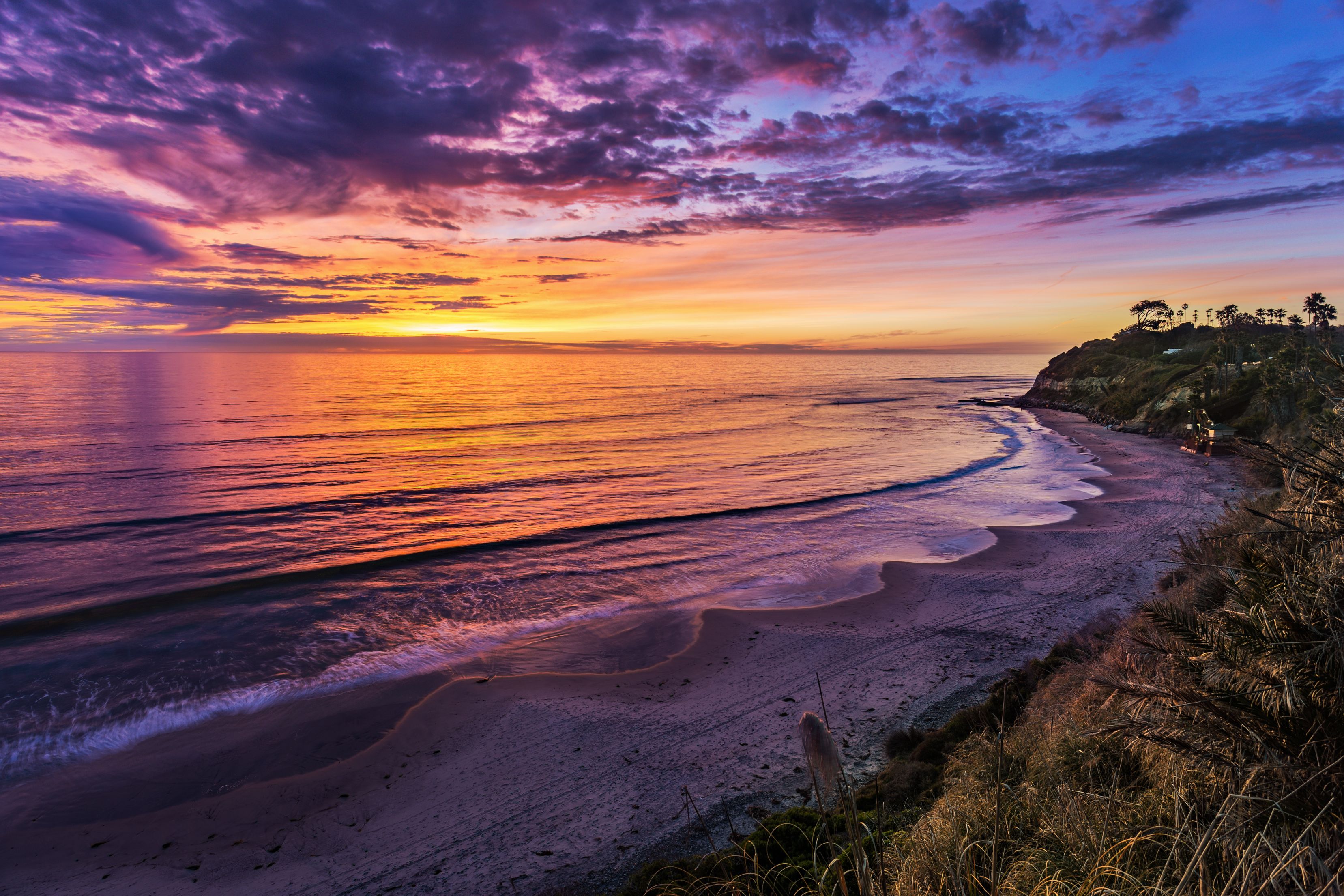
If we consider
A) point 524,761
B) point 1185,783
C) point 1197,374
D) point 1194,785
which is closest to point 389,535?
point 524,761

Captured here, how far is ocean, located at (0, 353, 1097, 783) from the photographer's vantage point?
522 inches

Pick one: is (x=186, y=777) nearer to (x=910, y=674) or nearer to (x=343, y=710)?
(x=343, y=710)

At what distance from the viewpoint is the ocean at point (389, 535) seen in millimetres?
13250

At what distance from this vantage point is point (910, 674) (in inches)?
469

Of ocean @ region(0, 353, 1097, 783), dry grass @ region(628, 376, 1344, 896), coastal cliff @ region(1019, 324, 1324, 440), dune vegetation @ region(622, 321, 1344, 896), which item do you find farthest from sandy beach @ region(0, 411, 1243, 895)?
coastal cliff @ region(1019, 324, 1324, 440)

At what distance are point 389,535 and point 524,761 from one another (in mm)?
15722

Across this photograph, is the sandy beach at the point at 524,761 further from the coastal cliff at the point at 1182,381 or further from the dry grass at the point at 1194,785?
the coastal cliff at the point at 1182,381

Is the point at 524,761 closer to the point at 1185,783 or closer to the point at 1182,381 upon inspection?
the point at 1185,783

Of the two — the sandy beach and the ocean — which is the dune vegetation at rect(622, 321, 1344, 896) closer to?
the sandy beach

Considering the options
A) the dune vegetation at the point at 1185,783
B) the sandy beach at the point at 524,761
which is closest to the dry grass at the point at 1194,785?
the dune vegetation at the point at 1185,783

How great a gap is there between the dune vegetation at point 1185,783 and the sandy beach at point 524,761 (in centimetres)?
200

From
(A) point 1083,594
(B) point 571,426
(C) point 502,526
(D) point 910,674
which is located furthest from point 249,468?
(A) point 1083,594

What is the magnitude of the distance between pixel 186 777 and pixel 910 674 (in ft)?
41.0

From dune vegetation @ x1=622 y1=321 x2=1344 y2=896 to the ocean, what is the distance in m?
9.37
